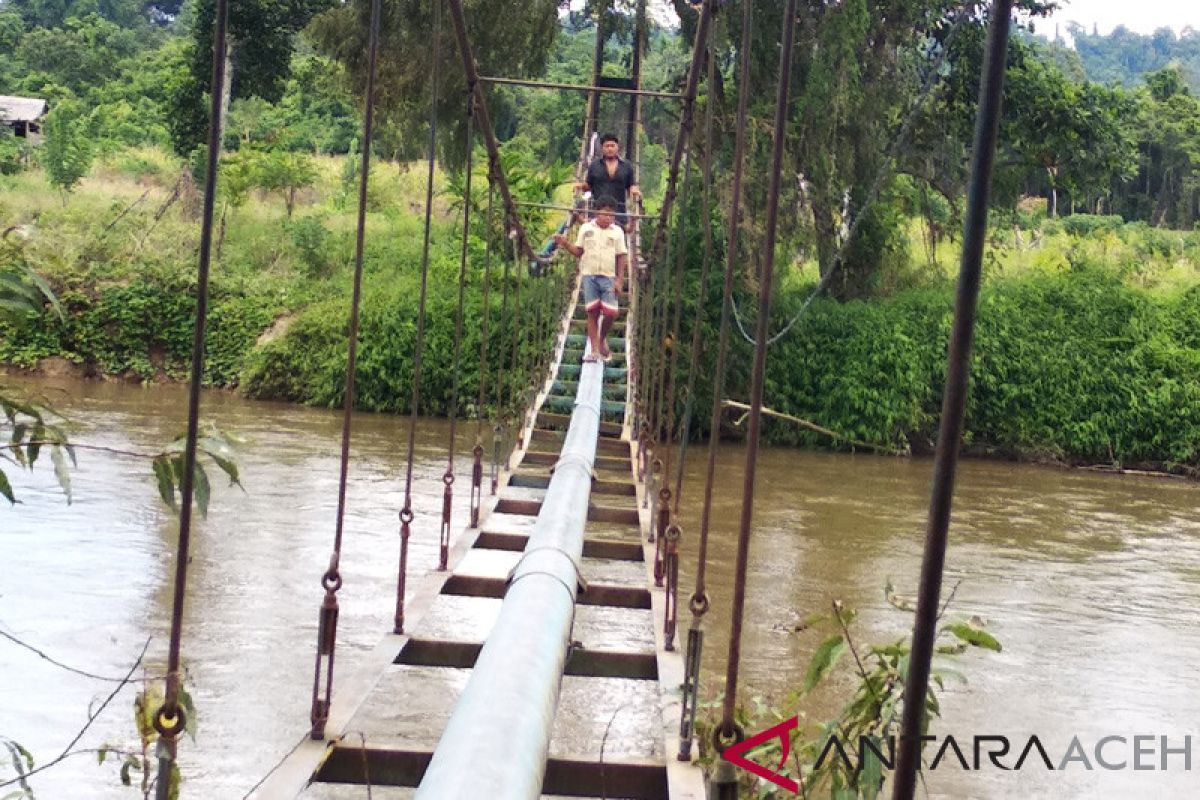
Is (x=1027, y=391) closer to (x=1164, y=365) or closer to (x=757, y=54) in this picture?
(x=1164, y=365)

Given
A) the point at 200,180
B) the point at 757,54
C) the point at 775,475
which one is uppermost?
the point at 757,54

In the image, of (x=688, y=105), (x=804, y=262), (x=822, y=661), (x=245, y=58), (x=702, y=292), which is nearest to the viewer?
(x=822, y=661)

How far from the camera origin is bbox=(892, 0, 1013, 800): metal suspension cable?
2.40 feet

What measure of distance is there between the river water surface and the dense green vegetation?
175cm

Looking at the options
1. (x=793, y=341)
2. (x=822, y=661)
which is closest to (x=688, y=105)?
(x=822, y=661)

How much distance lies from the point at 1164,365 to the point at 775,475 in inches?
205

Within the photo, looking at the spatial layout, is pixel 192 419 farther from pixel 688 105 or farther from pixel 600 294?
pixel 600 294

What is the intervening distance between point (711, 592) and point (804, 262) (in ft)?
27.7

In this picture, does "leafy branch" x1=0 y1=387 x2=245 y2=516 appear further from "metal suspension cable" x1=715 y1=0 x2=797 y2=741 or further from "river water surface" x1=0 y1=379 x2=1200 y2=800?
"river water surface" x1=0 y1=379 x2=1200 y2=800

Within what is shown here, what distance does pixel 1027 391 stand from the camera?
15.5 metres

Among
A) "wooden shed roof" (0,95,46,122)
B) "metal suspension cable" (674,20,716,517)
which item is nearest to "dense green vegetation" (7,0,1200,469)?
"wooden shed roof" (0,95,46,122)

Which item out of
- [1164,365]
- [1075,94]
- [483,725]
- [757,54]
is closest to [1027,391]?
[1164,365]

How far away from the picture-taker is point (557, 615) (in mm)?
2383

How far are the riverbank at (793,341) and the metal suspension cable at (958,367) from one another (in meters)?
14.0
